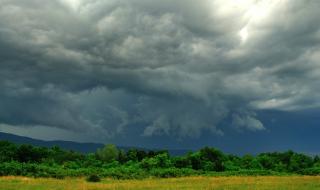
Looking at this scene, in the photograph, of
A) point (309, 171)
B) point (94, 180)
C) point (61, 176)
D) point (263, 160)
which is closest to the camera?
point (94, 180)

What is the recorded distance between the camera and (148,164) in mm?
84625

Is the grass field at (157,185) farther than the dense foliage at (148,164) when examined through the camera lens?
No

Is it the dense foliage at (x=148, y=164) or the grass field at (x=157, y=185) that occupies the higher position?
the dense foliage at (x=148, y=164)

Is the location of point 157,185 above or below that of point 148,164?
below

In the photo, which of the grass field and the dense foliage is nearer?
the grass field

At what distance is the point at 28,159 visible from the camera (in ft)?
366

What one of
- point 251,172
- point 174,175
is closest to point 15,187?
point 174,175

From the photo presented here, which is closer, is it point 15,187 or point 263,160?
point 15,187

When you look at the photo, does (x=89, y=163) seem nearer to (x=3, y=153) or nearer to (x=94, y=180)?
(x=3, y=153)

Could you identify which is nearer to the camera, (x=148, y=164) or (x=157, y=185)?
(x=157, y=185)

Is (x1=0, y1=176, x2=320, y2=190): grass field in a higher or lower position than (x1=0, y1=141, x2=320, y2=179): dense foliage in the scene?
lower

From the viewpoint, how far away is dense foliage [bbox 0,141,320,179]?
6881 cm

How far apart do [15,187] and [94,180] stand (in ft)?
41.3

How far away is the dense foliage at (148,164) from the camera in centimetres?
6881
